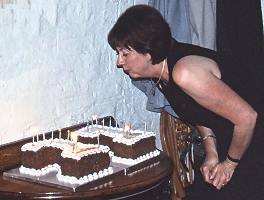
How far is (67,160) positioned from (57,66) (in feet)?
1.97

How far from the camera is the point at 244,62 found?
2.62 meters

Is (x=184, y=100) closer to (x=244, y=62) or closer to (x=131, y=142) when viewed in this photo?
(x=131, y=142)

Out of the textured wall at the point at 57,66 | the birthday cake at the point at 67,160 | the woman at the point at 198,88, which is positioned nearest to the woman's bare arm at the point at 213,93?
the woman at the point at 198,88

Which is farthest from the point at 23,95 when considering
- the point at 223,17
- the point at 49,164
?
the point at 223,17

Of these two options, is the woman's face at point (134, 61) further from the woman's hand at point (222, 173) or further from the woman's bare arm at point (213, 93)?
the woman's hand at point (222, 173)

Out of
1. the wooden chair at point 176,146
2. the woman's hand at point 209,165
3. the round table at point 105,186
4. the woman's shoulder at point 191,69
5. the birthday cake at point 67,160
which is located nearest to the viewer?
the round table at point 105,186

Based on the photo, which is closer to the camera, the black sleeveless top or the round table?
the round table

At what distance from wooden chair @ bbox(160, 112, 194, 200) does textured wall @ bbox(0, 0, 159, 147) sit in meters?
0.27

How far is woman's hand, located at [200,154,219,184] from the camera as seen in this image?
2311 mm

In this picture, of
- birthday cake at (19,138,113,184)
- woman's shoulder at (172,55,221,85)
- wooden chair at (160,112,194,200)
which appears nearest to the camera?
birthday cake at (19,138,113,184)

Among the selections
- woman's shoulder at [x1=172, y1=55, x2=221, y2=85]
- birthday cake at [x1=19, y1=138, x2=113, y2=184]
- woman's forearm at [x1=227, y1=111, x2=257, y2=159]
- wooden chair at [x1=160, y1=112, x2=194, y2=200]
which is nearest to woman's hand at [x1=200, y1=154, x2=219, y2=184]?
woman's forearm at [x1=227, y1=111, x2=257, y2=159]

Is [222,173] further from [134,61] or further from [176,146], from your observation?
[134,61]

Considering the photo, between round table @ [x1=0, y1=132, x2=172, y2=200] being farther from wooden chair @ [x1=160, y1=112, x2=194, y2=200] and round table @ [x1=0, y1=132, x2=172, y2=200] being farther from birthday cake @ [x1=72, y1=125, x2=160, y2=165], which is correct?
wooden chair @ [x1=160, y1=112, x2=194, y2=200]

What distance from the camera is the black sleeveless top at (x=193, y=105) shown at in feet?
7.18
